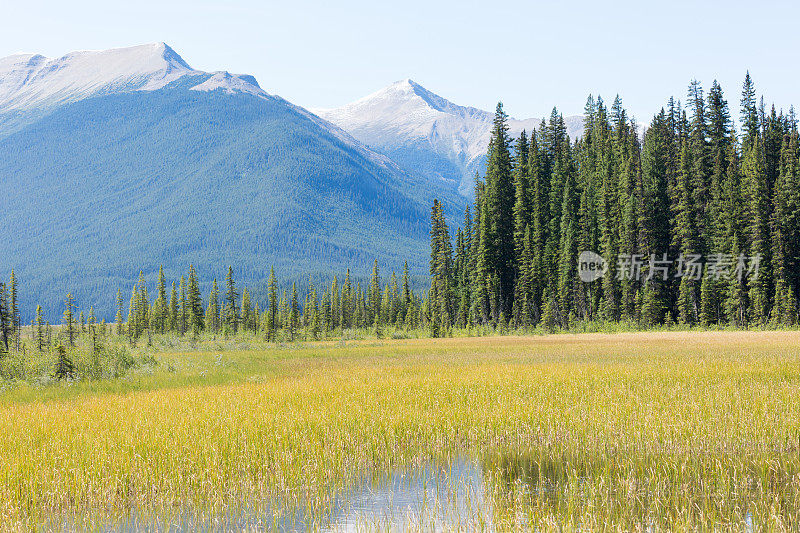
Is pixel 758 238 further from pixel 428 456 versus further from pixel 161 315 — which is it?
pixel 161 315

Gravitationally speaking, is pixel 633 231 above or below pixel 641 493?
above

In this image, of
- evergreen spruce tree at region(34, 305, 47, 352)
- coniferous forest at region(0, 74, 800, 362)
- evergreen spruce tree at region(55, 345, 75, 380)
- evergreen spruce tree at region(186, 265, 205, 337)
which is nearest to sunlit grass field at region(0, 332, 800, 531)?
evergreen spruce tree at region(55, 345, 75, 380)

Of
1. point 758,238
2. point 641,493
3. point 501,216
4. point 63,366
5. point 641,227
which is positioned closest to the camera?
point 641,493

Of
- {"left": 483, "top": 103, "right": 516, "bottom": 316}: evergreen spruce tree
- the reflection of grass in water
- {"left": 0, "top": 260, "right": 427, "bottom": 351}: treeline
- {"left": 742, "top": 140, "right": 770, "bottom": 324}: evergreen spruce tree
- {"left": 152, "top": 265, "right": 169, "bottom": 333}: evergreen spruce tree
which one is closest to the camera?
the reflection of grass in water

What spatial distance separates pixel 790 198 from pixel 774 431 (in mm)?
54439

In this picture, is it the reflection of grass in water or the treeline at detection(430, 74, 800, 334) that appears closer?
the reflection of grass in water

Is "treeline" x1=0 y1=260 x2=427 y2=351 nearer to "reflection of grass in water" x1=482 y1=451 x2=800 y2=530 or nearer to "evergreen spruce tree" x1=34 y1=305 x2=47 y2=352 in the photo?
"evergreen spruce tree" x1=34 y1=305 x2=47 y2=352

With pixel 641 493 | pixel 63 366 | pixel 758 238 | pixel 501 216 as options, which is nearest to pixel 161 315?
pixel 501 216

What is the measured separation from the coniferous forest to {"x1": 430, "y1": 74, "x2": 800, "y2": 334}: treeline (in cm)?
15

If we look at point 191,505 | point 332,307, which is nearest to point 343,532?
point 191,505

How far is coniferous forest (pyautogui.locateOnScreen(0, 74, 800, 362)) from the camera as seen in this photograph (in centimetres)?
5609

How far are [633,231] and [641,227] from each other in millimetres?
915

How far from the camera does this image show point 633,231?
211ft

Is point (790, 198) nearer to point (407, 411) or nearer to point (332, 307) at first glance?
point (407, 411)
